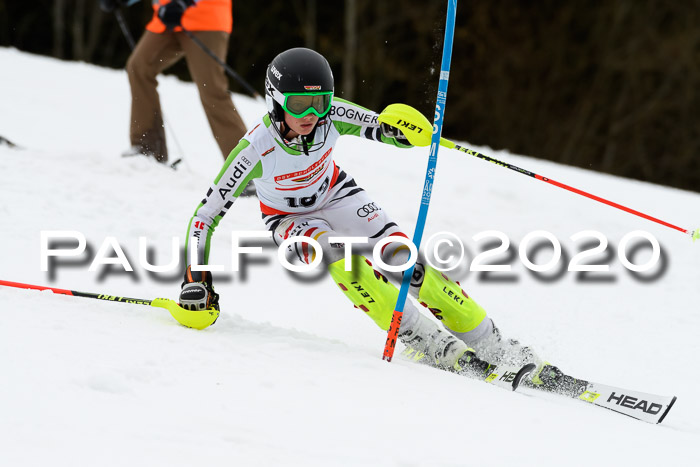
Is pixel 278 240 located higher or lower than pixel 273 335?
higher

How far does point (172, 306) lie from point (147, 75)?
116 inches

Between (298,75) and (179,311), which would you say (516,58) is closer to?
(298,75)

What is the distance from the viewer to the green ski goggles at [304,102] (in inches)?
122

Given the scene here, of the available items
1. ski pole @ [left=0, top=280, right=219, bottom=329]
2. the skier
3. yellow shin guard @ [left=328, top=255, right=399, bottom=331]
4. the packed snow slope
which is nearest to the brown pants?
the packed snow slope

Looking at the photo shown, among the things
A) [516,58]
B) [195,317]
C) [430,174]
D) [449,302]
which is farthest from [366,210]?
[516,58]

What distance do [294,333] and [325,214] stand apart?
2.20 ft

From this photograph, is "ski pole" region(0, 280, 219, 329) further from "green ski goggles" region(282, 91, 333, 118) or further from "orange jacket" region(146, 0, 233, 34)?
"orange jacket" region(146, 0, 233, 34)

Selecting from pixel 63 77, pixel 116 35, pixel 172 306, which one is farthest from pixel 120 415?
pixel 116 35

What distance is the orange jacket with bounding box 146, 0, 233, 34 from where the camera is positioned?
534 centimetres

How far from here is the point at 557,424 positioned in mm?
2535

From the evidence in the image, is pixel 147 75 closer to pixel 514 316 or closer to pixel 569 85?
pixel 514 316

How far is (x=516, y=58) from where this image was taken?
1803 cm

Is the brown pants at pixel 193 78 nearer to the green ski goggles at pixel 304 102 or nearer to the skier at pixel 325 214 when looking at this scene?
the skier at pixel 325 214

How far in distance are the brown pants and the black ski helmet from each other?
2.15 meters
